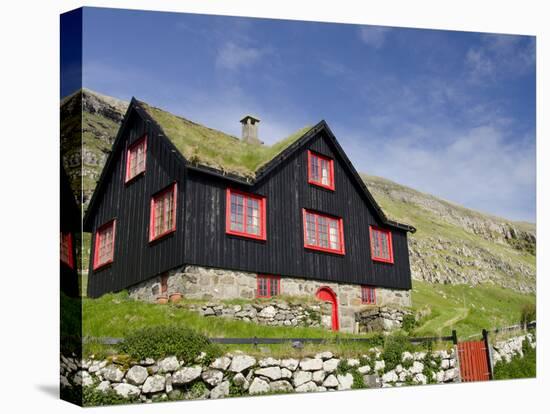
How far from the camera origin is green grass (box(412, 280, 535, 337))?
18.4 meters

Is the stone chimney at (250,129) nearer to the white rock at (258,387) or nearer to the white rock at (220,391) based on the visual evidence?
the white rock at (258,387)

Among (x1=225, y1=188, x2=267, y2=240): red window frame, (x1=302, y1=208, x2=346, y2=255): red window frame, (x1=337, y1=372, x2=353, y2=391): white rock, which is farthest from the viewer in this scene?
(x1=302, y1=208, x2=346, y2=255): red window frame

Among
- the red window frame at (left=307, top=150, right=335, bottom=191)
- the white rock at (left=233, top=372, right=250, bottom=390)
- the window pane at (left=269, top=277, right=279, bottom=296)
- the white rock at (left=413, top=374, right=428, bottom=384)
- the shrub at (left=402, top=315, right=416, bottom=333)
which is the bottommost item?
the white rock at (left=413, top=374, right=428, bottom=384)

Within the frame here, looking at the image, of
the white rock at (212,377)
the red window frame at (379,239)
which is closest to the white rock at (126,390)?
the white rock at (212,377)

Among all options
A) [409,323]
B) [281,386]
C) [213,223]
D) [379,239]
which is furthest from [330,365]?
[379,239]

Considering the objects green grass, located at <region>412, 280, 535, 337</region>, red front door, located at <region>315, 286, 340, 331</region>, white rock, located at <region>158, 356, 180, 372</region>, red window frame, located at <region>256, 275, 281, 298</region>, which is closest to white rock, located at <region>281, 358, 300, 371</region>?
white rock, located at <region>158, 356, 180, 372</region>

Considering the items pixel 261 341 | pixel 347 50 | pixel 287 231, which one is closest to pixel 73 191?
pixel 261 341

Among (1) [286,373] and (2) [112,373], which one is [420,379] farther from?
(2) [112,373]

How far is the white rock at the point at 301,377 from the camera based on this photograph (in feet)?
48.0

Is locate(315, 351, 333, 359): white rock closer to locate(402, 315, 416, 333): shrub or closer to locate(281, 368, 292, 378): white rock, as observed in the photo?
locate(281, 368, 292, 378): white rock

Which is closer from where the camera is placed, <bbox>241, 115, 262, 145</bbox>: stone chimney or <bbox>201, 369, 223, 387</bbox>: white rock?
<bbox>201, 369, 223, 387</bbox>: white rock

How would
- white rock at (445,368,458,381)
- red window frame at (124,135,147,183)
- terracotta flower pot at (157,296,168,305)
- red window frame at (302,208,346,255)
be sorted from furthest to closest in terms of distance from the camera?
red window frame at (302,208,346,255), red window frame at (124,135,147,183), white rock at (445,368,458,381), terracotta flower pot at (157,296,168,305)

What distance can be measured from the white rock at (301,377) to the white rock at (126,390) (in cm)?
381

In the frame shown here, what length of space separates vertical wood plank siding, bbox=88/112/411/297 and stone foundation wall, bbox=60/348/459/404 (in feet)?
10.4
